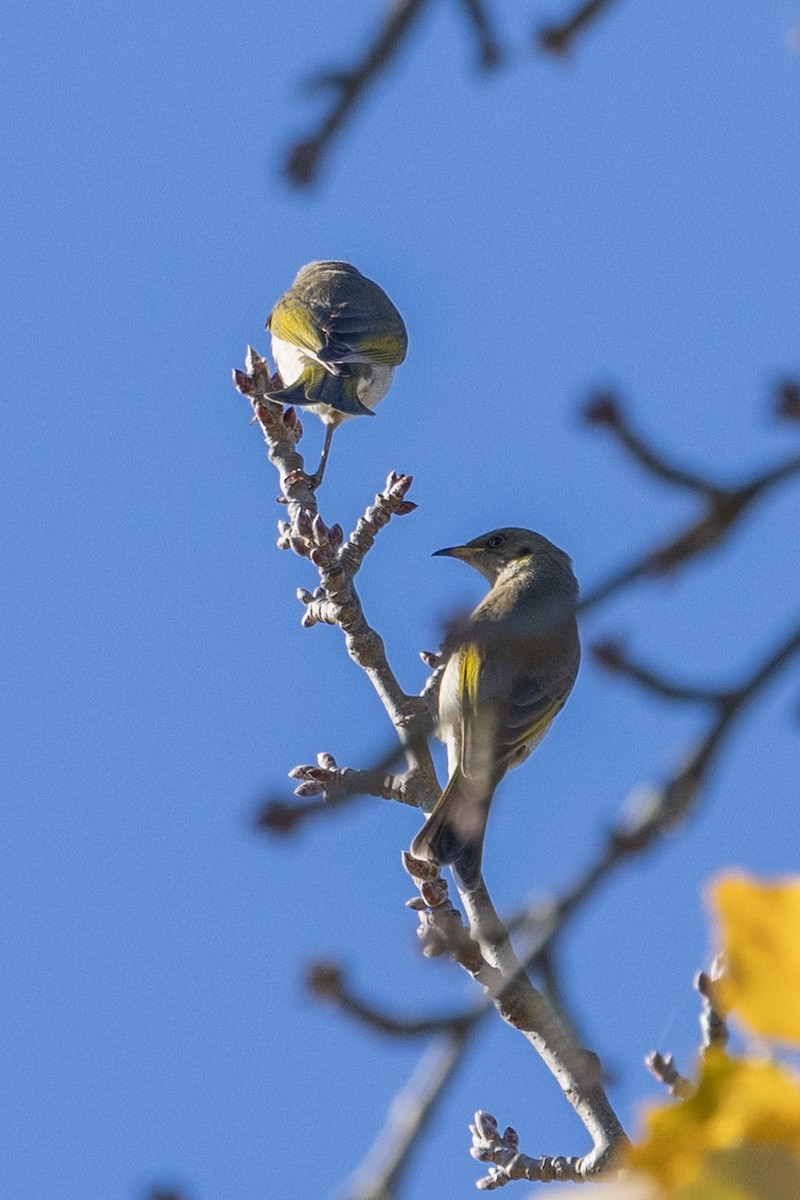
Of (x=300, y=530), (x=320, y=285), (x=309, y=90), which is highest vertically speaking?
(x=320, y=285)

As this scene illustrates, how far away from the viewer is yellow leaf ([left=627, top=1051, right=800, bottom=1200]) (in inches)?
29.0

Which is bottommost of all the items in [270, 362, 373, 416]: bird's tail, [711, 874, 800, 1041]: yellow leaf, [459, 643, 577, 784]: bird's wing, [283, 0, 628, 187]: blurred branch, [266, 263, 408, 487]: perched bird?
[711, 874, 800, 1041]: yellow leaf

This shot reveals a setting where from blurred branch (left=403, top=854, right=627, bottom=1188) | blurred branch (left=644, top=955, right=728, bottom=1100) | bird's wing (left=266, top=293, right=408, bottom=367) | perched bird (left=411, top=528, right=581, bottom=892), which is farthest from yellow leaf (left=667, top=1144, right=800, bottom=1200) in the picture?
bird's wing (left=266, top=293, right=408, bottom=367)

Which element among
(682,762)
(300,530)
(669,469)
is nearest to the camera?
(682,762)

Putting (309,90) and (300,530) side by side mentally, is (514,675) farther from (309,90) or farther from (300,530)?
(309,90)

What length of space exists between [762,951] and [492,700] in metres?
5.92

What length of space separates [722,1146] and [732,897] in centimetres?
13

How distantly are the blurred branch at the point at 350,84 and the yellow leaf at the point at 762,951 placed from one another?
946mm

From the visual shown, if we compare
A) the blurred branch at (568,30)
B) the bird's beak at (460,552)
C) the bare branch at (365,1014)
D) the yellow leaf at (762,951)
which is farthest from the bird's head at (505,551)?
the yellow leaf at (762,951)

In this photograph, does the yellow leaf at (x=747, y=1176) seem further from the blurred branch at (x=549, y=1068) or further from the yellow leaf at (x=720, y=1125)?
the blurred branch at (x=549, y=1068)

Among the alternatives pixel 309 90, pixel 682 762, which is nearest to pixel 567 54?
pixel 309 90

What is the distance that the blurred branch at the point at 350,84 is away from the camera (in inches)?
60.1

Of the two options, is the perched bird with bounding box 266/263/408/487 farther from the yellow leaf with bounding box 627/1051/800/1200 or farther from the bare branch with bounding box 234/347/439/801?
the yellow leaf with bounding box 627/1051/800/1200

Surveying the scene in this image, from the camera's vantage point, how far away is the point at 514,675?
661 cm
